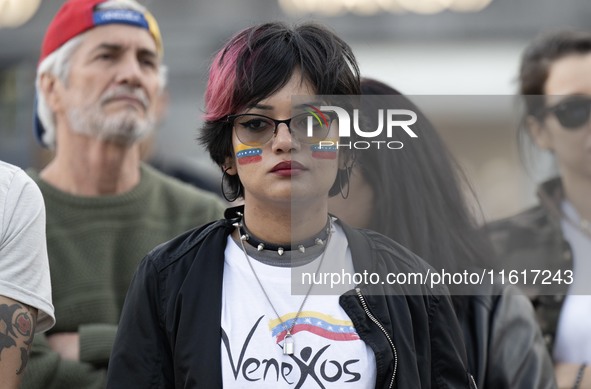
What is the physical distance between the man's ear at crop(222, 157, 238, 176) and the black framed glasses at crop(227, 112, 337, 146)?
0.43ft

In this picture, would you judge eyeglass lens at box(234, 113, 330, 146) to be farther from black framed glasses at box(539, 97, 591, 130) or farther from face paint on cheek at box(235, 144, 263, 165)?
black framed glasses at box(539, 97, 591, 130)

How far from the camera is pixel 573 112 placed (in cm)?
323

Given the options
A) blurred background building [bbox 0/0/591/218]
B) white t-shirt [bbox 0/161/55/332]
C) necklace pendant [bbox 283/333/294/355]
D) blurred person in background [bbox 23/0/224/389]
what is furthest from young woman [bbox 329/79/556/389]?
blurred background building [bbox 0/0/591/218]

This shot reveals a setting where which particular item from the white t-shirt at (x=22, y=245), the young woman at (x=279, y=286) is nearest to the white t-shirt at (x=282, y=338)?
the young woman at (x=279, y=286)

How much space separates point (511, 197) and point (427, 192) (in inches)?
9.7

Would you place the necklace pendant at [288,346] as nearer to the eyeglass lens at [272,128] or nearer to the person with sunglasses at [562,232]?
the eyeglass lens at [272,128]

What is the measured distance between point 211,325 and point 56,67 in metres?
2.03

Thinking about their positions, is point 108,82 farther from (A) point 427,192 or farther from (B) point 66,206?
(A) point 427,192

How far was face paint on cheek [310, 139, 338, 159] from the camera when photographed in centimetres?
260

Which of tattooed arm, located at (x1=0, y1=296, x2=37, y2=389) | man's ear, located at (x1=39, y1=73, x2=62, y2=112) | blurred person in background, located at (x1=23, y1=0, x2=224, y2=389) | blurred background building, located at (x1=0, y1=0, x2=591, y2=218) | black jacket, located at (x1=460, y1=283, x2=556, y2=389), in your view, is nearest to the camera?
tattooed arm, located at (x1=0, y1=296, x2=37, y2=389)

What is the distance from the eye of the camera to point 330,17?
1472cm

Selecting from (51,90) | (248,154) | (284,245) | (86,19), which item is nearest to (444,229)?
(284,245)

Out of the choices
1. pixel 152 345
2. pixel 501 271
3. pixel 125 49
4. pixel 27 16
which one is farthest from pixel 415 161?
pixel 27 16

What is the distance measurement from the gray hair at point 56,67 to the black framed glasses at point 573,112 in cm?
172
